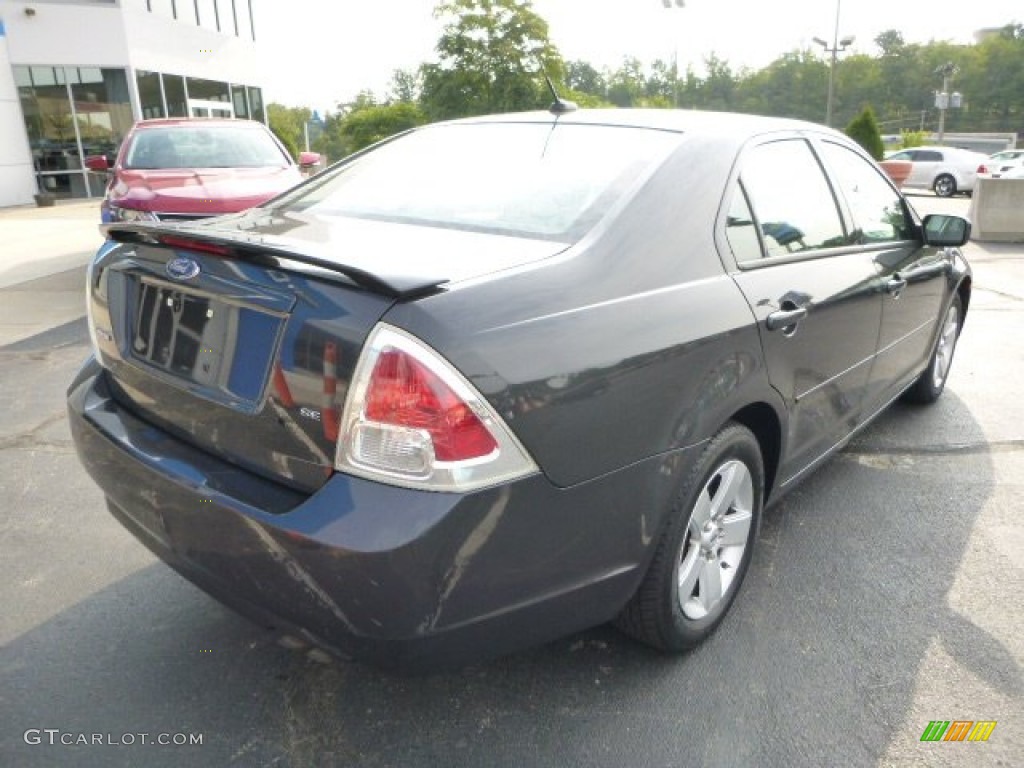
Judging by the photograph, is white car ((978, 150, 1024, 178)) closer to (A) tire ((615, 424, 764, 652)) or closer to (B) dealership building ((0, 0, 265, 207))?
(B) dealership building ((0, 0, 265, 207))

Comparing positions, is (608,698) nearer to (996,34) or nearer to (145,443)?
(145,443)

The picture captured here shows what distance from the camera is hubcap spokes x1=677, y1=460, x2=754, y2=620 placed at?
2441mm

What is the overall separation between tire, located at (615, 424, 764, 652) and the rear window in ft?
2.57

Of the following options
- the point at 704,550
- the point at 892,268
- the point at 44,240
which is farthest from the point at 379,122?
the point at 704,550

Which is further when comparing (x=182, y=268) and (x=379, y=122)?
(x=379, y=122)

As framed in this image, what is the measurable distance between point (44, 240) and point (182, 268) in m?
12.7

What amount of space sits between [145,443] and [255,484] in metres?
0.47

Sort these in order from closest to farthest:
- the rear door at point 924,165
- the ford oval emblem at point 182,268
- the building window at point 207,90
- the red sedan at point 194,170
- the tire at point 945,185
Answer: the ford oval emblem at point 182,268, the red sedan at point 194,170, the building window at point 207,90, the tire at point 945,185, the rear door at point 924,165

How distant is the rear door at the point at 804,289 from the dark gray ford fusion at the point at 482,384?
0.02m

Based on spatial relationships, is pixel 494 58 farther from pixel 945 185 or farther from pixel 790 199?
pixel 790 199

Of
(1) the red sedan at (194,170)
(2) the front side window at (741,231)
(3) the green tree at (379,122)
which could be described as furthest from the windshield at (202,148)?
(3) the green tree at (379,122)

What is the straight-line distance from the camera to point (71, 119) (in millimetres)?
20078

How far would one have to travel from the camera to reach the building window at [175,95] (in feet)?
73.2

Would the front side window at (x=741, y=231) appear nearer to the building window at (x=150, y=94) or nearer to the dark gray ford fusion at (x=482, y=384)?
the dark gray ford fusion at (x=482, y=384)
